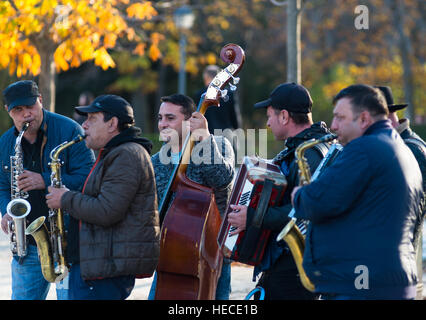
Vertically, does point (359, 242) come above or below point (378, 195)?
below

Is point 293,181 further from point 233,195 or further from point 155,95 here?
point 155,95

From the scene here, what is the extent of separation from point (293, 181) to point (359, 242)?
77 cm

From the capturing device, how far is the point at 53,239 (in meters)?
4.36

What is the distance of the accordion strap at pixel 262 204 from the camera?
13.0 ft

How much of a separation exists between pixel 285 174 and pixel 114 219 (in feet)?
3.40

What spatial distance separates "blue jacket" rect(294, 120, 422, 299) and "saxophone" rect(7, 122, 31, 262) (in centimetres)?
192

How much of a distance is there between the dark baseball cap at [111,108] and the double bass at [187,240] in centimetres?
46

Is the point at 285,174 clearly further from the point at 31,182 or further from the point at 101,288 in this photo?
the point at 31,182

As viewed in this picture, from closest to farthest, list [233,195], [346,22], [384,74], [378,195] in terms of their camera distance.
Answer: [378,195] → [233,195] → [384,74] → [346,22]

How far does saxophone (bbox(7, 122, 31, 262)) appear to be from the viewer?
448cm

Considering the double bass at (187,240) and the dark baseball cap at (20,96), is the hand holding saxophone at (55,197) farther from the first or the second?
the dark baseball cap at (20,96)

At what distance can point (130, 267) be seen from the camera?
12.8 feet

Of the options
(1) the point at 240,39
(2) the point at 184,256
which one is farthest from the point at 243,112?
(2) the point at 184,256

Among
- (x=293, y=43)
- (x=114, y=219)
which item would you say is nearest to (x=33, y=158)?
(x=114, y=219)
